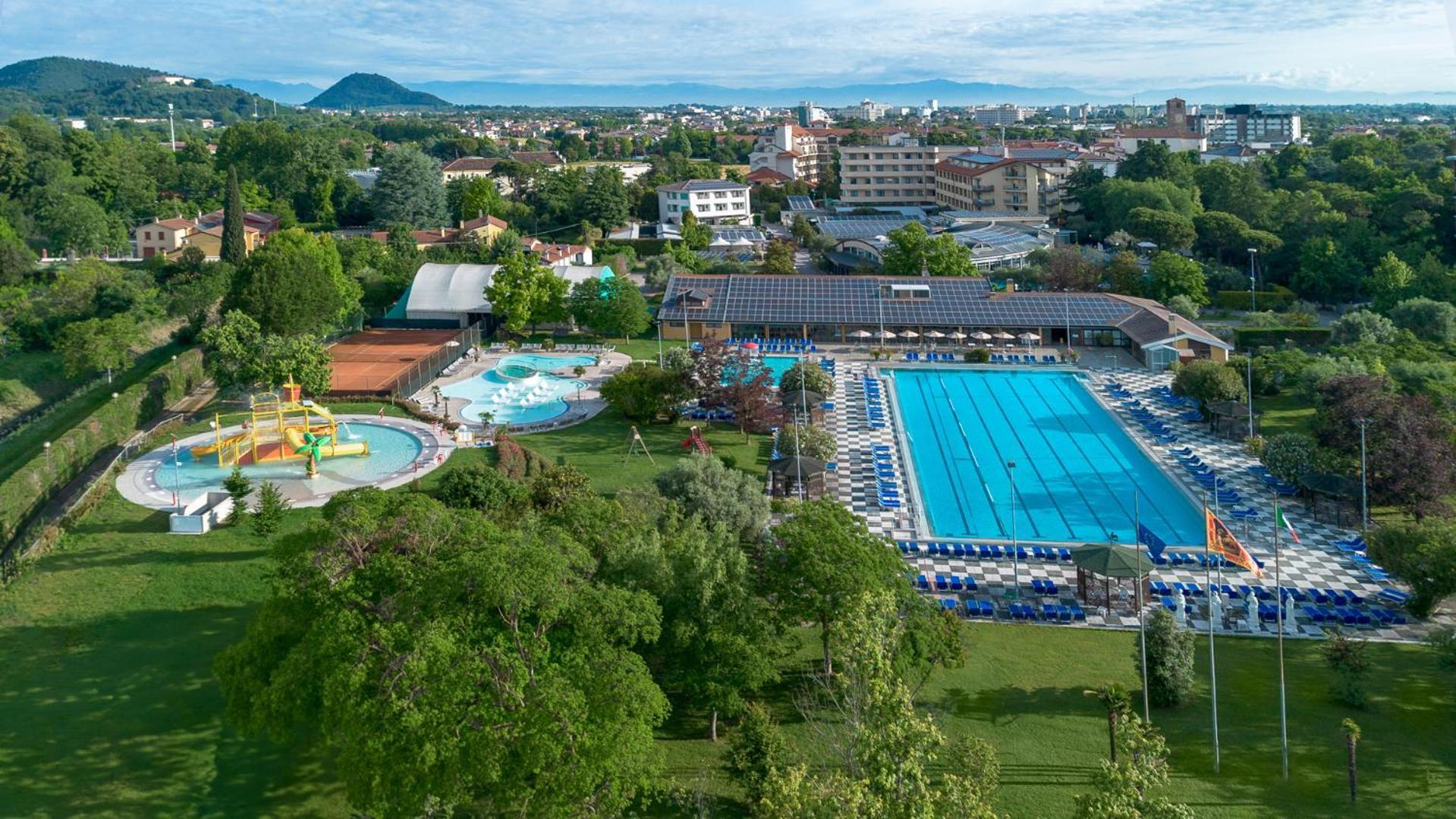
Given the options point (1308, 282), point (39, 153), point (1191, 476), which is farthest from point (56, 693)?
point (39, 153)

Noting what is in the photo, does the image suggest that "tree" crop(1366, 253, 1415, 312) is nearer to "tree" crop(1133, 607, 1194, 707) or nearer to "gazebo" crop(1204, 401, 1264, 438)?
"gazebo" crop(1204, 401, 1264, 438)

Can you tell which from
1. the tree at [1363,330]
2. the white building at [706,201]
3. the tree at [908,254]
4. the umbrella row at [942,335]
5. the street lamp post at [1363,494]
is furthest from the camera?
the white building at [706,201]

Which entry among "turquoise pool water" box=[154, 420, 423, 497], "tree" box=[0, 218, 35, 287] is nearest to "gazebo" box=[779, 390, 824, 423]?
"turquoise pool water" box=[154, 420, 423, 497]

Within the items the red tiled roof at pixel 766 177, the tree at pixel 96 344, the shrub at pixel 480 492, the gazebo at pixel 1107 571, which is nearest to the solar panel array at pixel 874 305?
the tree at pixel 96 344

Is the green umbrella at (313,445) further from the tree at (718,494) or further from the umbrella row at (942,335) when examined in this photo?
the umbrella row at (942,335)

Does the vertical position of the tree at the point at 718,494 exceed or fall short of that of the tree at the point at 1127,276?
it falls short

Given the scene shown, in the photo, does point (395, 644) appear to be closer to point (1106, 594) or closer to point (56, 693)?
point (56, 693)

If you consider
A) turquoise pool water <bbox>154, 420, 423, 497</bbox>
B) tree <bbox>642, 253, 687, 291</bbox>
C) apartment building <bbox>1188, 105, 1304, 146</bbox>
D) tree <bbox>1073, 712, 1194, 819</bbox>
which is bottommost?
turquoise pool water <bbox>154, 420, 423, 497</bbox>
